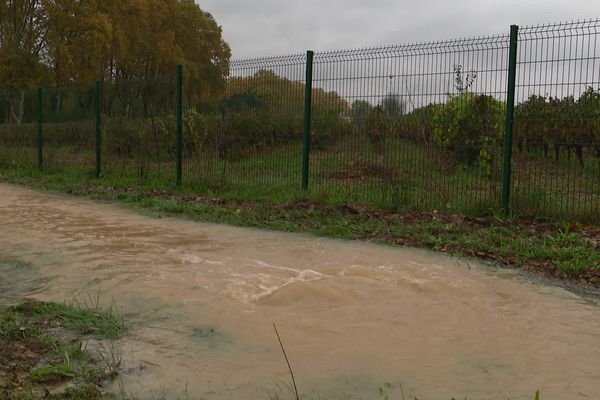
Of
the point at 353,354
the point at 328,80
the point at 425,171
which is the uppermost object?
the point at 328,80

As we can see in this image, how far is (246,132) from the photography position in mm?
10633

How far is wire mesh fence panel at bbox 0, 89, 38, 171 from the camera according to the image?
648 inches

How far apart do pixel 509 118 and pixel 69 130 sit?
11030 mm

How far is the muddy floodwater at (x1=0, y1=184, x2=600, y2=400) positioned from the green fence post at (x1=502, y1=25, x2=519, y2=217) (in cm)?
191

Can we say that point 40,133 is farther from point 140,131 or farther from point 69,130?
point 140,131

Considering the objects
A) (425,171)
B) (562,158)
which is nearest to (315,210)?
(425,171)

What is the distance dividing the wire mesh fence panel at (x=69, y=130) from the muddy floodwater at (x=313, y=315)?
7.50 meters

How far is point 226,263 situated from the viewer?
237 inches

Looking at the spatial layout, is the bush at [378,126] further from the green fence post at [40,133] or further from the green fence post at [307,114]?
the green fence post at [40,133]

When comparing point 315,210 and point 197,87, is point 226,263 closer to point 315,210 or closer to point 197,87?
point 315,210

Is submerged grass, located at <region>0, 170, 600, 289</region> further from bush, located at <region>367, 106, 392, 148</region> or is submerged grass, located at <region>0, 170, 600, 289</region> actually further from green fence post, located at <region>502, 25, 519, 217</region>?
bush, located at <region>367, 106, 392, 148</region>

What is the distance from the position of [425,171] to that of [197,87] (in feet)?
16.3

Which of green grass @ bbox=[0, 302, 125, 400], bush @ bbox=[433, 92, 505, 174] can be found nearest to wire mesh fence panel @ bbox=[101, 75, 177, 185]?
bush @ bbox=[433, 92, 505, 174]

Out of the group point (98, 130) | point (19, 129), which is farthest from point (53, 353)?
point (19, 129)
